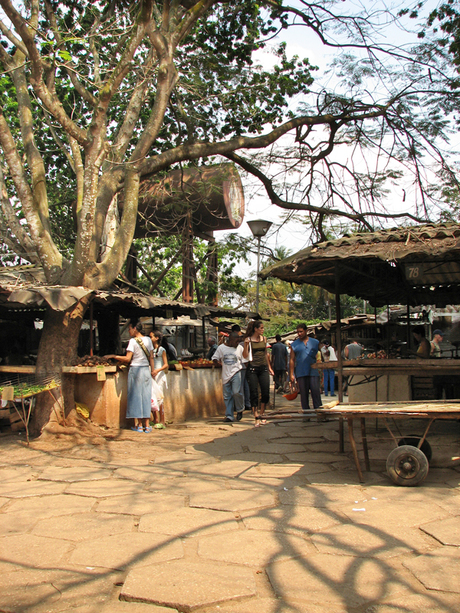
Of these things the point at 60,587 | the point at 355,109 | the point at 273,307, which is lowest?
the point at 60,587

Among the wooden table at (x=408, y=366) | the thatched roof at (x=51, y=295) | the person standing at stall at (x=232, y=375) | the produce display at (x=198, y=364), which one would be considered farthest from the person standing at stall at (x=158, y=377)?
the wooden table at (x=408, y=366)

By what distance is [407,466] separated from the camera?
5367 mm

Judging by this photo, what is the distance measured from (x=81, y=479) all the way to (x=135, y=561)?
242cm

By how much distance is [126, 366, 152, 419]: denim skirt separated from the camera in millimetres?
8844

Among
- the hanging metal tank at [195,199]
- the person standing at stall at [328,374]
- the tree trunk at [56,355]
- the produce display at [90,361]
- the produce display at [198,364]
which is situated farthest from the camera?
the person standing at stall at [328,374]

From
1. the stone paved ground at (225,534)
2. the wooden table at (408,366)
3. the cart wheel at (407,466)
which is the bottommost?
the stone paved ground at (225,534)

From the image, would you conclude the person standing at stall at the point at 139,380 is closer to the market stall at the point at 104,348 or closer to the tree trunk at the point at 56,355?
the market stall at the point at 104,348

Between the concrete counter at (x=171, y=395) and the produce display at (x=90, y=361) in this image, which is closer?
the produce display at (x=90, y=361)

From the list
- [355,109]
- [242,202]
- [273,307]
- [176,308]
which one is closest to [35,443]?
[176,308]

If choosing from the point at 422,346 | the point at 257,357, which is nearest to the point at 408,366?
the point at 422,346

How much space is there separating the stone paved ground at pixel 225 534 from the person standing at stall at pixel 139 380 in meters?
1.77

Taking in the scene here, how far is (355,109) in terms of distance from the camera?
Answer: 12.3 meters

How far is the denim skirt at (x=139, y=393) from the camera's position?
884 cm

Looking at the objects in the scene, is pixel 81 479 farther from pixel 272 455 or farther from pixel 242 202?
pixel 242 202
